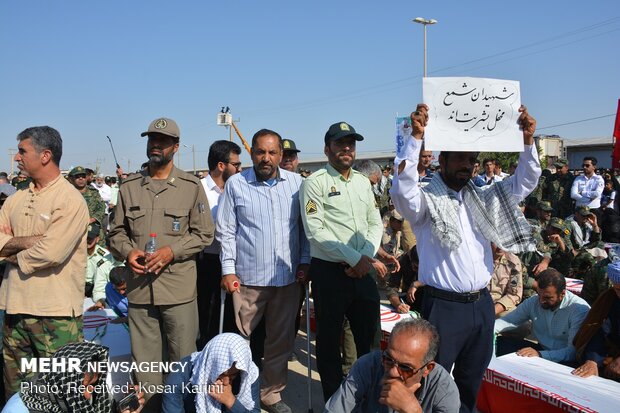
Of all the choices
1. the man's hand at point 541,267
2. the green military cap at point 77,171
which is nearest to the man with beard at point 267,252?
the man's hand at point 541,267

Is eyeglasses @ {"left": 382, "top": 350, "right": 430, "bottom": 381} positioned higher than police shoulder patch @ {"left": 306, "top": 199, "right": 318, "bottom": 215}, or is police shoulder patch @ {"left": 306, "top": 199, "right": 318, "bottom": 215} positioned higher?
police shoulder patch @ {"left": 306, "top": 199, "right": 318, "bottom": 215}

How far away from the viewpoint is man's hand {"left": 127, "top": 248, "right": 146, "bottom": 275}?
3.49 meters

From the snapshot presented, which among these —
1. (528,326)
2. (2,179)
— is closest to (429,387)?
(528,326)

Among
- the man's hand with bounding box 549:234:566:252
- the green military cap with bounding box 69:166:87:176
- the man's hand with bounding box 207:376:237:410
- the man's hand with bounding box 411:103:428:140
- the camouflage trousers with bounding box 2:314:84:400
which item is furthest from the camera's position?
the green military cap with bounding box 69:166:87:176

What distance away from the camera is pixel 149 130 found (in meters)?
3.67

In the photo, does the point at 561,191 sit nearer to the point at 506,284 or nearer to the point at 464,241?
the point at 506,284

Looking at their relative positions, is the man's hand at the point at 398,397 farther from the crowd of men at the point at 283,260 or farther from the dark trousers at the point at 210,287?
the dark trousers at the point at 210,287

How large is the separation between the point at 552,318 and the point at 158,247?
134 inches

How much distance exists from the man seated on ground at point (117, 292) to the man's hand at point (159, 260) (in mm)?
2040

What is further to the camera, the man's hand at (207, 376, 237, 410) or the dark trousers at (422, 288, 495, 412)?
the man's hand at (207, 376, 237, 410)

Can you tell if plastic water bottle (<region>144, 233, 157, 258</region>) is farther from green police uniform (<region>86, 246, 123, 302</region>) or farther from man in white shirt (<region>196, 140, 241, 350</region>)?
green police uniform (<region>86, 246, 123, 302</region>)

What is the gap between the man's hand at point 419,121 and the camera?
8.61ft

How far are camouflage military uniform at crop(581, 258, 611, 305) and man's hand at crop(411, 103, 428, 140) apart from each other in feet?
10.7

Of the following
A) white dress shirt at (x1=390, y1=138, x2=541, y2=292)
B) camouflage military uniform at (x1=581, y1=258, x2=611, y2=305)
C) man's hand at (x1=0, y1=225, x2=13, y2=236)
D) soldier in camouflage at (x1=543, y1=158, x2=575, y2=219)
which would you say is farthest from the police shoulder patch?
soldier in camouflage at (x1=543, y1=158, x2=575, y2=219)
